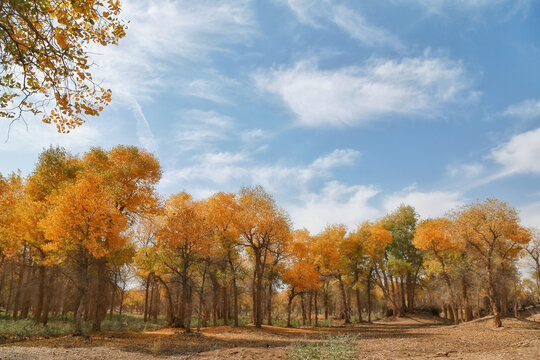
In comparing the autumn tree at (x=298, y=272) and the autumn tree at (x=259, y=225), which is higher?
the autumn tree at (x=259, y=225)

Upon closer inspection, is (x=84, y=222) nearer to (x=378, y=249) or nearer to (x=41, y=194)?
(x=41, y=194)

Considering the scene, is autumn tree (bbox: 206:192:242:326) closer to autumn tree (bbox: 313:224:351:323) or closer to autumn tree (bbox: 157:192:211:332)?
autumn tree (bbox: 157:192:211:332)

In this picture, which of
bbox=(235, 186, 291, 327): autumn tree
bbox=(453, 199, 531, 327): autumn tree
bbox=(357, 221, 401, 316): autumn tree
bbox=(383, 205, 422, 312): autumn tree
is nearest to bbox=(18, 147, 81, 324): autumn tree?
bbox=(235, 186, 291, 327): autumn tree

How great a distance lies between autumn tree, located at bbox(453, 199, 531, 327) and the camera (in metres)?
23.1

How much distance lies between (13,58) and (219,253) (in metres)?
22.0

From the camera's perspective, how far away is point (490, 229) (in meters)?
23.3

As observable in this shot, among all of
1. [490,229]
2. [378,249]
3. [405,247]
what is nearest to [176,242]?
[490,229]

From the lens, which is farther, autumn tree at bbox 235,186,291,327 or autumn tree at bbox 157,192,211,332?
autumn tree at bbox 235,186,291,327

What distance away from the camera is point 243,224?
2716 cm

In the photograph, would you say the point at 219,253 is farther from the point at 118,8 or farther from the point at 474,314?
the point at 474,314

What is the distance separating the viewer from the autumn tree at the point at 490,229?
909 inches

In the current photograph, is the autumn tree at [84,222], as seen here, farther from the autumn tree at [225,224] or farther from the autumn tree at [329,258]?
the autumn tree at [329,258]

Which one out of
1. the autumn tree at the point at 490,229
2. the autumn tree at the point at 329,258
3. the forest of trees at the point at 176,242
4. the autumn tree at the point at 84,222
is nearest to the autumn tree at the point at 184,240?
the forest of trees at the point at 176,242

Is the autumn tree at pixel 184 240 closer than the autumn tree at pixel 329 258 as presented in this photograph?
Yes
